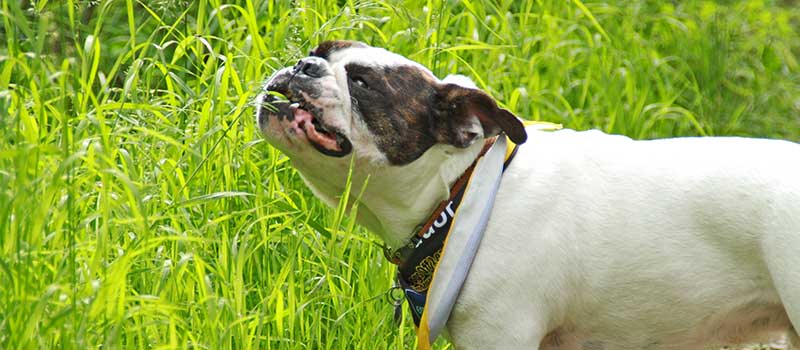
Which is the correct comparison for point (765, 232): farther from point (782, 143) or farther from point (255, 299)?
point (255, 299)

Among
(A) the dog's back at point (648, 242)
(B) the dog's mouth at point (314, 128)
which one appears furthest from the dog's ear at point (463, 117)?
(B) the dog's mouth at point (314, 128)

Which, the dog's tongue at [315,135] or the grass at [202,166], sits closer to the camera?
the grass at [202,166]

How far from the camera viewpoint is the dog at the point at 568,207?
11.7 feet

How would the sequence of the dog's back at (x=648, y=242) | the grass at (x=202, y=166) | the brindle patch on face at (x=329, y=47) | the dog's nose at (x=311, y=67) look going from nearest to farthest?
1. the grass at (x=202, y=166)
2. the dog's back at (x=648, y=242)
3. the dog's nose at (x=311, y=67)
4. the brindle patch on face at (x=329, y=47)

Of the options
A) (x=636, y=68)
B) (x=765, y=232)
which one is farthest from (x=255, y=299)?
(x=636, y=68)

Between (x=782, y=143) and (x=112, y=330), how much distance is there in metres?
1.88

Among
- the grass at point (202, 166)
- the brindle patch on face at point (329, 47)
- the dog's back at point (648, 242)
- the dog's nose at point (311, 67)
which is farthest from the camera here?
the brindle patch on face at point (329, 47)

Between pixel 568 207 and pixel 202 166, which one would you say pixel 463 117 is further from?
pixel 202 166

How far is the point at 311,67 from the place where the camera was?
145 inches

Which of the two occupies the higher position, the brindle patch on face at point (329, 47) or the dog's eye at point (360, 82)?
the brindle patch on face at point (329, 47)

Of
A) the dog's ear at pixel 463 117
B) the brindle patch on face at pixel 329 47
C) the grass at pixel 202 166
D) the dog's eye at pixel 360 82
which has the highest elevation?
the brindle patch on face at pixel 329 47

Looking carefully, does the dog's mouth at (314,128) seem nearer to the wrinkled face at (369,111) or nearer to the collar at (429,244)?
the wrinkled face at (369,111)

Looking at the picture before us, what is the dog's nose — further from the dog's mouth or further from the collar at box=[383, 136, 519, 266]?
the collar at box=[383, 136, 519, 266]

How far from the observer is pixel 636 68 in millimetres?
6723
